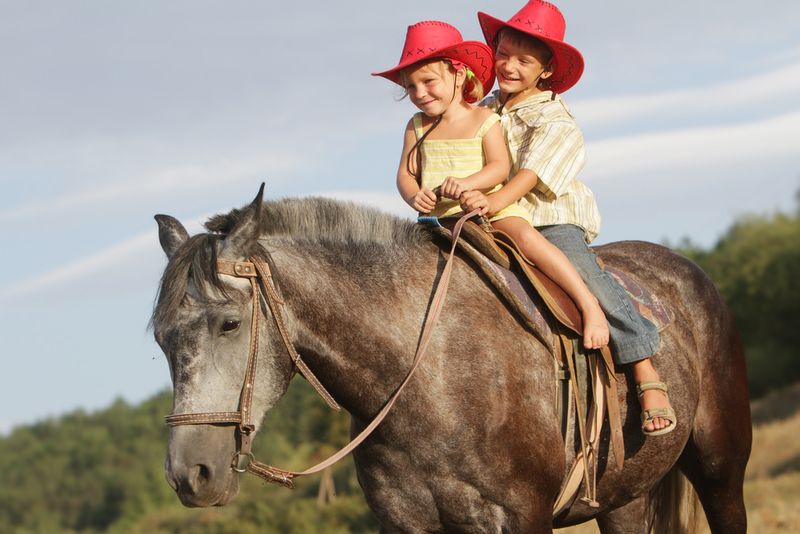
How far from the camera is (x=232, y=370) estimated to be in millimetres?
4098

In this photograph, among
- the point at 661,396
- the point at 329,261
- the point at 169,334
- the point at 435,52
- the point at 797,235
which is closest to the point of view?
the point at 169,334

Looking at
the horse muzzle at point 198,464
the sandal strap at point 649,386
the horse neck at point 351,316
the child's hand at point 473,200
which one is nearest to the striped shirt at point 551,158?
the child's hand at point 473,200

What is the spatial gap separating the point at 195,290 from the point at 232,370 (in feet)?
1.20

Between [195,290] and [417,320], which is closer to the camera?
[195,290]

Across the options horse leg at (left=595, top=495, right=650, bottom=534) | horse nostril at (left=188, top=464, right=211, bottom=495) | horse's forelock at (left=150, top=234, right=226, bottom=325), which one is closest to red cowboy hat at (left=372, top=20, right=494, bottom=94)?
horse's forelock at (left=150, top=234, right=226, bottom=325)

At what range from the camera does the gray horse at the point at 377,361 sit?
4.07 metres

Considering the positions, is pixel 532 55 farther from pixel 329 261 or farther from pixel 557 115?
pixel 329 261

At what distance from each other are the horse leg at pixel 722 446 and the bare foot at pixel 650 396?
102 centimetres

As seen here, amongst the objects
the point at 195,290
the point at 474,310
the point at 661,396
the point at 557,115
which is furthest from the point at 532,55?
the point at 195,290

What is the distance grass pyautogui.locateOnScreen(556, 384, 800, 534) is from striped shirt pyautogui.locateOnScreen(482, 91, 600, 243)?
9.43ft

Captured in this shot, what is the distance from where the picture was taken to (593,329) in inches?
199

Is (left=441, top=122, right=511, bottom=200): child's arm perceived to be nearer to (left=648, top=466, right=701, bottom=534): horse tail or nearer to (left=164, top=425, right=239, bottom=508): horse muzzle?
(left=164, top=425, right=239, bottom=508): horse muzzle

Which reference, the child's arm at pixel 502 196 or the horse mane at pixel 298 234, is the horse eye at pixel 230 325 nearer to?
the horse mane at pixel 298 234

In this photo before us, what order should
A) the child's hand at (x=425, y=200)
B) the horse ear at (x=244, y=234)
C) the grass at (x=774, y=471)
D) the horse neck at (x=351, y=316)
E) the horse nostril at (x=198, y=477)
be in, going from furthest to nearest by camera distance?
1. the grass at (x=774, y=471)
2. the child's hand at (x=425, y=200)
3. the horse neck at (x=351, y=316)
4. the horse ear at (x=244, y=234)
5. the horse nostril at (x=198, y=477)
